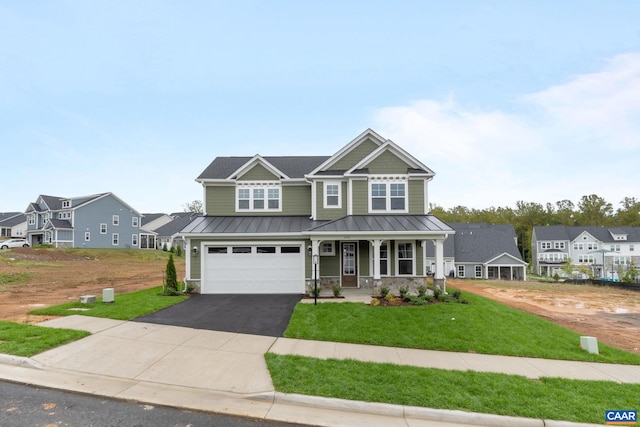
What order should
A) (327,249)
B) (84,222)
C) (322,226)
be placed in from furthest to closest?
(84,222), (327,249), (322,226)

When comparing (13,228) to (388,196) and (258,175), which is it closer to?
(258,175)

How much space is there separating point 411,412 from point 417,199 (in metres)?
13.2

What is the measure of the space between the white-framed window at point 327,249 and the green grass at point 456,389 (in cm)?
963

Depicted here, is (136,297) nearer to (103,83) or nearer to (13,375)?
(13,375)

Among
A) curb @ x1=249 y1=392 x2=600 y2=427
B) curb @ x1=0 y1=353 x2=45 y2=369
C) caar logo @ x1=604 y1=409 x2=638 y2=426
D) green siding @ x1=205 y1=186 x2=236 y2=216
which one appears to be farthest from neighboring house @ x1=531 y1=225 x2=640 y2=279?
curb @ x1=0 y1=353 x2=45 y2=369

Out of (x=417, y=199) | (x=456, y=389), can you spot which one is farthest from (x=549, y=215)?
(x=456, y=389)

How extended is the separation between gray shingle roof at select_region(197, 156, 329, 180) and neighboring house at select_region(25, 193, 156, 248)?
33802 mm

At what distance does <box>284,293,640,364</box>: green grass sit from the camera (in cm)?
870

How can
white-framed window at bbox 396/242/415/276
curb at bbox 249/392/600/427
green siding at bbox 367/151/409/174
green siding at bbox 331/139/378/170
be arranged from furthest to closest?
green siding at bbox 331/139/378/170 → green siding at bbox 367/151/409/174 → white-framed window at bbox 396/242/415/276 → curb at bbox 249/392/600/427

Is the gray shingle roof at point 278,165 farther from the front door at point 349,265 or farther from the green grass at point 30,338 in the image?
the green grass at point 30,338

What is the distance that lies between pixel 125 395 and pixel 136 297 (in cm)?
992

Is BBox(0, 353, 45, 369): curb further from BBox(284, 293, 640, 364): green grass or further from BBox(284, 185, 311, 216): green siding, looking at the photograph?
BBox(284, 185, 311, 216): green siding

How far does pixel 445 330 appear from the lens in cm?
980

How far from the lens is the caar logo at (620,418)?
5133 millimetres
